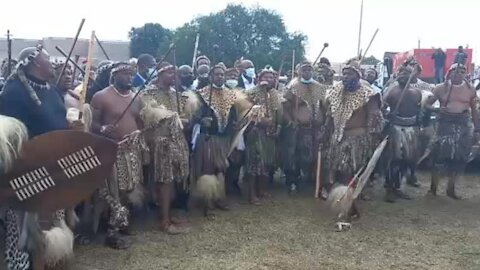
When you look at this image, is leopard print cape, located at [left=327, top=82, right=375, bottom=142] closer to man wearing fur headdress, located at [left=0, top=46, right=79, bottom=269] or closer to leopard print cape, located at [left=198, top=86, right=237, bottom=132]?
leopard print cape, located at [left=198, top=86, right=237, bottom=132]

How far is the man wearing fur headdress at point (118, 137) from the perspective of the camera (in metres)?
5.23

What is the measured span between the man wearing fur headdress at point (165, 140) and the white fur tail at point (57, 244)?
5.52 feet

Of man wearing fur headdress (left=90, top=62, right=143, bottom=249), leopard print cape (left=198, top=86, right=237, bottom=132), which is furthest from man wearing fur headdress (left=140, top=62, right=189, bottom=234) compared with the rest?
leopard print cape (left=198, top=86, right=237, bottom=132)

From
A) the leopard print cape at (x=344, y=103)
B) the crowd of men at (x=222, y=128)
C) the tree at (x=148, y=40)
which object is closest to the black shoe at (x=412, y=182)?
the crowd of men at (x=222, y=128)

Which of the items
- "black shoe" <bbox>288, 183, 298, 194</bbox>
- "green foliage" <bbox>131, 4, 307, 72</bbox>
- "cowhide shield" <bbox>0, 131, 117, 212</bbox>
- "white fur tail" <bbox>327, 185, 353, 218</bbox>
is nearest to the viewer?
"cowhide shield" <bbox>0, 131, 117, 212</bbox>

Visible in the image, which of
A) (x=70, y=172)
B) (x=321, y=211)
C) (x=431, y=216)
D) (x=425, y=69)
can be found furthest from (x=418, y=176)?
(x=425, y=69)

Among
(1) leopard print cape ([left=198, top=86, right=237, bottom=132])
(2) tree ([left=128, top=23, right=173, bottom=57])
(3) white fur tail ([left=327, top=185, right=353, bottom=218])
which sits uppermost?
(2) tree ([left=128, top=23, right=173, bottom=57])

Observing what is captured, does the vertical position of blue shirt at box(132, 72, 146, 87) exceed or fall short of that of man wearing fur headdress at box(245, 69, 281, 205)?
it exceeds it

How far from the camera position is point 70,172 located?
3.87 meters

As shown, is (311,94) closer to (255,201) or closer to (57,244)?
(255,201)

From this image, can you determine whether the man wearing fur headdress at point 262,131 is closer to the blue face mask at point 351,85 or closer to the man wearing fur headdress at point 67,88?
the blue face mask at point 351,85

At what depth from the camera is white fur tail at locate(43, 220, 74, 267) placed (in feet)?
13.3

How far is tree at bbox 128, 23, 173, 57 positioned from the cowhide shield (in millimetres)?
11984

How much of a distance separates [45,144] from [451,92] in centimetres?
545
